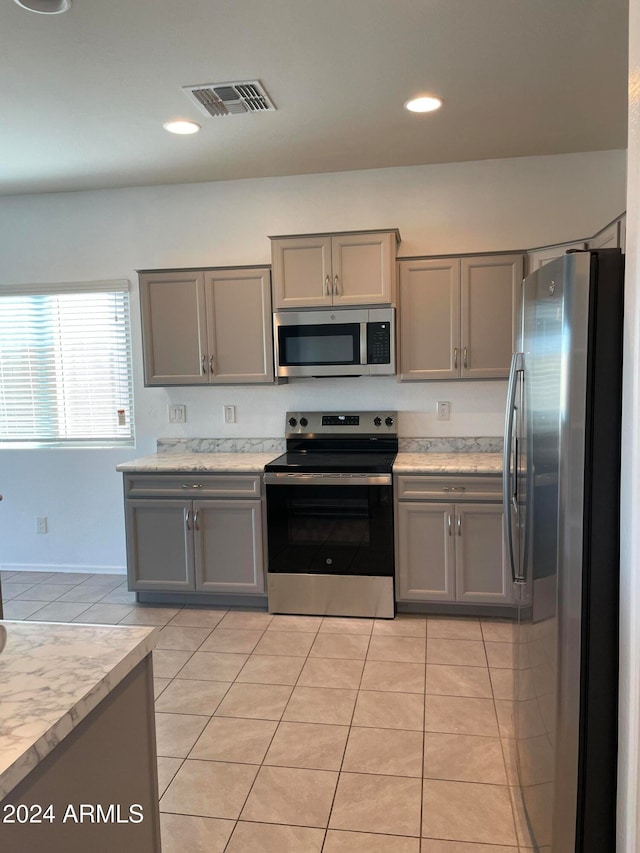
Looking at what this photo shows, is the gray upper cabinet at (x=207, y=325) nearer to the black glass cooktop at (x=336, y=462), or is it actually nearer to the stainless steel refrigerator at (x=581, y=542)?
the black glass cooktop at (x=336, y=462)

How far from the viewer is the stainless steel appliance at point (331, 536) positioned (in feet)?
11.9

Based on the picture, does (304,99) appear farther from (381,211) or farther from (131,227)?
(131,227)

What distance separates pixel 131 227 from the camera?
4434 mm

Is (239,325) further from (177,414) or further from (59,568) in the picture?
(59,568)

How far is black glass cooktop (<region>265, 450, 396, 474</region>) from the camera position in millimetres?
3629

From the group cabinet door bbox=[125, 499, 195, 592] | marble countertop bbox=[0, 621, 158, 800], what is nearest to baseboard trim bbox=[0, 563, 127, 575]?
cabinet door bbox=[125, 499, 195, 592]

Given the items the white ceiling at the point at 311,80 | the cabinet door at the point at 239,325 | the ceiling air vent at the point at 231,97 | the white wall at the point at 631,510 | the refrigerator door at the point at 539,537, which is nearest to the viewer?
the white wall at the point at 631,510

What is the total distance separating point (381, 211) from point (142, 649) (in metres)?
3.44

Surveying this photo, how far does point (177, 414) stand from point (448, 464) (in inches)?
76.1

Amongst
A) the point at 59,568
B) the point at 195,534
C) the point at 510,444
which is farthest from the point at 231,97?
the point at 59,568

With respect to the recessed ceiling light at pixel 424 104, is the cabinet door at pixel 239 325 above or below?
below

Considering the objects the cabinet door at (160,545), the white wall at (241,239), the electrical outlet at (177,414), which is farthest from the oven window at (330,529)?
the electrical outlet at (177,414)

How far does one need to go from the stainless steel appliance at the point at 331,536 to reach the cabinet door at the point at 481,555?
0.39m

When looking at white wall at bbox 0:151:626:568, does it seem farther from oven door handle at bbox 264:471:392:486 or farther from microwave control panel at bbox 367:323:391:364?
oven door handle at bbox 264:471:392:486
